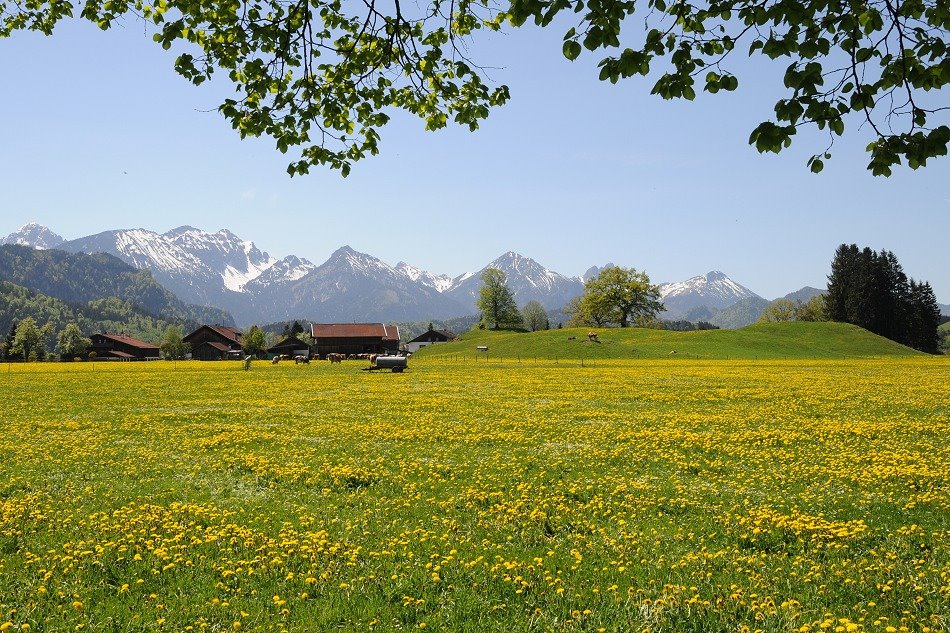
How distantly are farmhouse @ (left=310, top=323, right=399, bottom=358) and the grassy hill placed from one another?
1546 inches

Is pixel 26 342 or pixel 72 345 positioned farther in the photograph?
pixel 72 345

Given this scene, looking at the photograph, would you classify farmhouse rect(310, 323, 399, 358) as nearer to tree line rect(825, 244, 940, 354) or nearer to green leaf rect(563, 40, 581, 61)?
tree line rect(825, 244, 940, 354)

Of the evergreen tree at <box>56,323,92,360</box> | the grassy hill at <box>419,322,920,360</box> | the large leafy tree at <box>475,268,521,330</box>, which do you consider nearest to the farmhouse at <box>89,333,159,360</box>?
the evergreen tree at <box>56,323,92,360</box>

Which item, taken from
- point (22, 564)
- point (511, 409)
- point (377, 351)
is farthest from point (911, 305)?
point (22, 564)

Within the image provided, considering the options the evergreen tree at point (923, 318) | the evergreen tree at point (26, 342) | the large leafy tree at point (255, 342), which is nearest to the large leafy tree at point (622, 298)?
the evergreen tree at point (923, 318)

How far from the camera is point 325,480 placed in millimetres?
13891

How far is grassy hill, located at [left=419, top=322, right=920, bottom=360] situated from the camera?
10369 centimetres

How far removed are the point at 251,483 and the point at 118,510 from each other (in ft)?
10.2

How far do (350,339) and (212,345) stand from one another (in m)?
56.8

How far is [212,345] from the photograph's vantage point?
7357 inches

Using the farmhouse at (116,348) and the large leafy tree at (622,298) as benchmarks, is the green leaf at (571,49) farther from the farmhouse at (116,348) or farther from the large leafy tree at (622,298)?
the farmhouse at (116,348)

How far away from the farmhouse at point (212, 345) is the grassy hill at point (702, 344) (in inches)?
3648

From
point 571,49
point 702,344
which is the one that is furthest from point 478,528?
point 702,344

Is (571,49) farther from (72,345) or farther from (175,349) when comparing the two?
(72,345)
